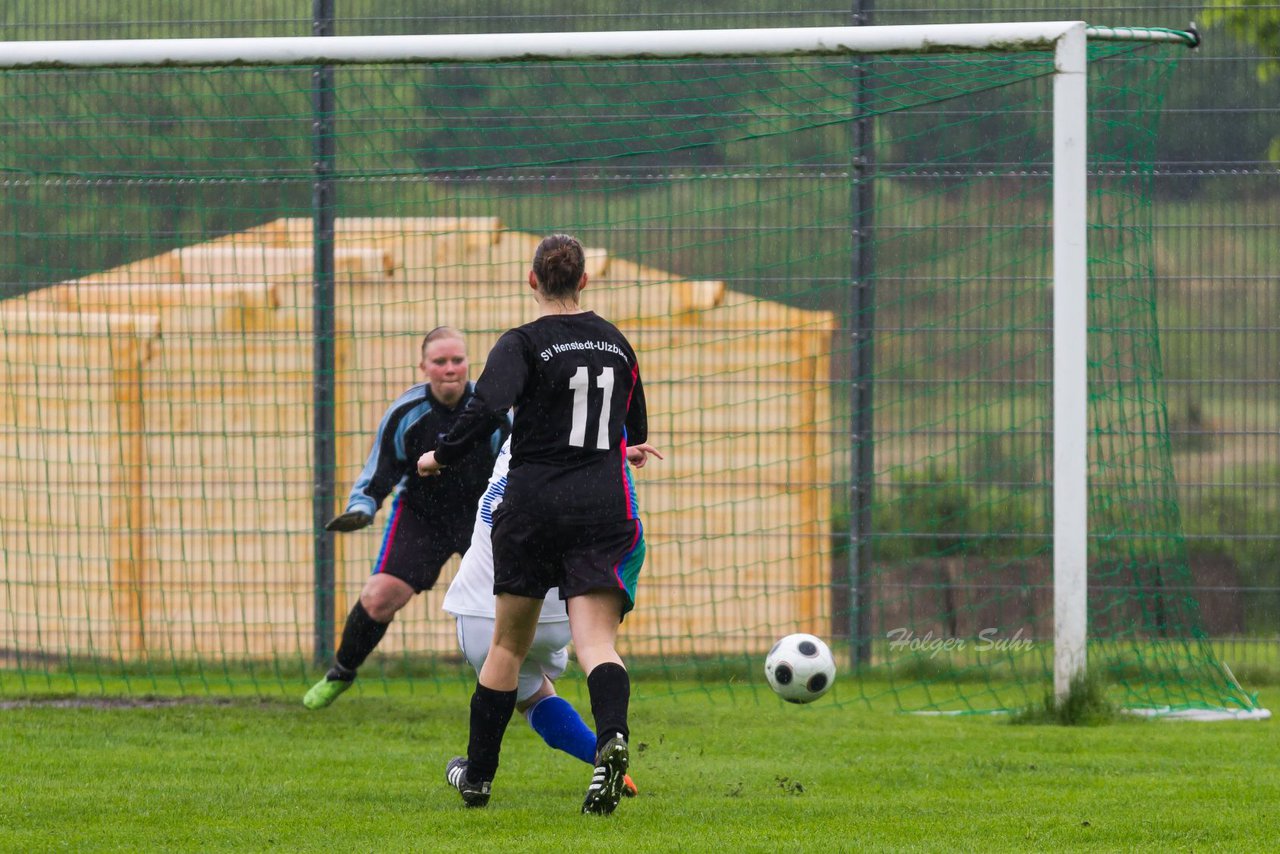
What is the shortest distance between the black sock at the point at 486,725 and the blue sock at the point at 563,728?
1.27 ft

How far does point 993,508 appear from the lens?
8.45 metres

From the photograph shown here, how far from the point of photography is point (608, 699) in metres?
4.64

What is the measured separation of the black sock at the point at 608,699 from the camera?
15.1 ft

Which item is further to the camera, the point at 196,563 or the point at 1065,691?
the point at 196,563

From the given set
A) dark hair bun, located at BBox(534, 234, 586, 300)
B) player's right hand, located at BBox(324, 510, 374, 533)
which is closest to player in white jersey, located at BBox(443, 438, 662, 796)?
dark hair bun, located at BBox(534, 234, 586, 300)

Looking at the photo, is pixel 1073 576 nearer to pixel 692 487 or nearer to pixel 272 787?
pixel 692 487

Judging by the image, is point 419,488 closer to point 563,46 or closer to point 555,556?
point 563,46

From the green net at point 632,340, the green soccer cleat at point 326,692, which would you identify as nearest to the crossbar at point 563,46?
the green net at point 632,340

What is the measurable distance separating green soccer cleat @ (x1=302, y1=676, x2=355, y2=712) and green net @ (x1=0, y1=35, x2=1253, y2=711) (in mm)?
1399

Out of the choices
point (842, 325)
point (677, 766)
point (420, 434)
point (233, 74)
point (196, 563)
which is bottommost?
point (677, 766)

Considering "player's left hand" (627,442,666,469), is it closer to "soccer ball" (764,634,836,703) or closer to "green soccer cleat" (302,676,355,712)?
"soccer ball" (764,634,836,703)

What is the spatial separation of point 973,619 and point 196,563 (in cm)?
418

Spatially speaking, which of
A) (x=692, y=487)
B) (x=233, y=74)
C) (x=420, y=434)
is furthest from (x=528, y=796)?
(x=233, y=74)

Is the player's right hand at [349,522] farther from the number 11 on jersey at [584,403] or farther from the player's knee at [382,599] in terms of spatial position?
the number 11 on jersey at [584,403]
